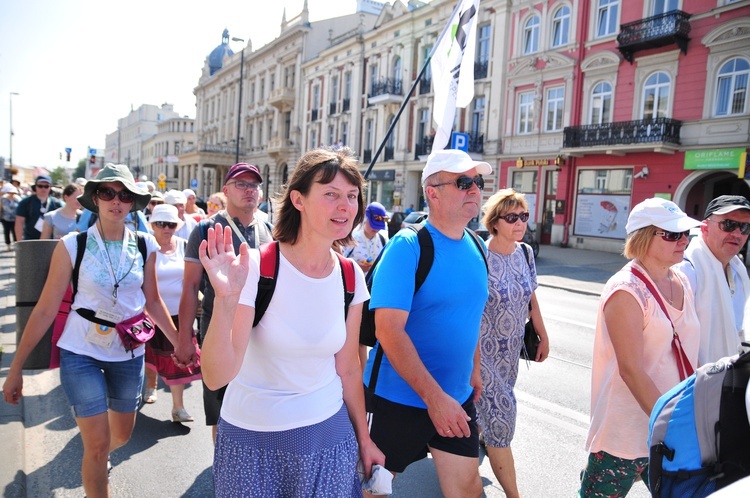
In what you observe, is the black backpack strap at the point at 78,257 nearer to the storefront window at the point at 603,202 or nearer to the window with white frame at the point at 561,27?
the storefront window at the point at 603,202

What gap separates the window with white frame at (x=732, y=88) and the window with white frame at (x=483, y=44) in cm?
1123

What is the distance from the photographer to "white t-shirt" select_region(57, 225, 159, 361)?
2.90m

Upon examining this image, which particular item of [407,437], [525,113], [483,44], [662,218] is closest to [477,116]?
[525,113]

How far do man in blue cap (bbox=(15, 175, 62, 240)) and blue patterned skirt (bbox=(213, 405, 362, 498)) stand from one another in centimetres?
872

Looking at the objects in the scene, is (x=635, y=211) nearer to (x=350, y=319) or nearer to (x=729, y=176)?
(x=350, y=319)

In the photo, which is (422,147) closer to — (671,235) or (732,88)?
(732,88)

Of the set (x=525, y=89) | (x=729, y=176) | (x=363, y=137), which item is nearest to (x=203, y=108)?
(x=363, y=137)

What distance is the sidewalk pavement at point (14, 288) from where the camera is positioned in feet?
11.2

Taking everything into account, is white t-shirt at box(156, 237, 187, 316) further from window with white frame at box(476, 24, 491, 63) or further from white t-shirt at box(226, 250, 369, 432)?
window with white frame at box(476, 24, 491, 63)

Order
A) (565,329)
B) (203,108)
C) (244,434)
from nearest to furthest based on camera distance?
(244,434), (565,329), (203,108)

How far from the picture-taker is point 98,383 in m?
2.85

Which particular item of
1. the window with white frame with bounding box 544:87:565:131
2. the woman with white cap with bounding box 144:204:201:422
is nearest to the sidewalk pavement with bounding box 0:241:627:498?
the woman with white cap with bounding box 144:204:201:422

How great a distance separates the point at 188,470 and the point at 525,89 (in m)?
25.0

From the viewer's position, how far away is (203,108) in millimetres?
69375
